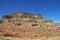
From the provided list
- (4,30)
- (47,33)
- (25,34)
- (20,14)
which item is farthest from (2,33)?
(20,14)

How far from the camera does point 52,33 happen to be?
86.8 feet

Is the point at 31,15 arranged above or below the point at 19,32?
above

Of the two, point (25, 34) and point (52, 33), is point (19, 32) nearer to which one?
point (25, 34)

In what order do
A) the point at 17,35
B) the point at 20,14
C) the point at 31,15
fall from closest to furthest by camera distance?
the point at 17,35 → the point at 20,14 → the point at 31,15

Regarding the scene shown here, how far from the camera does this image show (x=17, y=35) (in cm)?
2348

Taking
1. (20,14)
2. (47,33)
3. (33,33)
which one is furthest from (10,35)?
(20,14)

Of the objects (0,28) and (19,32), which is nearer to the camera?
(19,32)

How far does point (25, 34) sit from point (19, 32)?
101 centimetres

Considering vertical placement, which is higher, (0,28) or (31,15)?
(31,15)

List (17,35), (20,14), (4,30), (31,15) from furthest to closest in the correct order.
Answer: (31,15) < (20,14) < (4,30) < (17,35)

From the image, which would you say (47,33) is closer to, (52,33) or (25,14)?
(52,33)

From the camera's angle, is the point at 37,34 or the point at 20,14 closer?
the point at 37,34

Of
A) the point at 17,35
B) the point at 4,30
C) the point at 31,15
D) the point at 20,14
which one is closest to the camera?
the point at 17,35

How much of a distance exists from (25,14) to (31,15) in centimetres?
325
